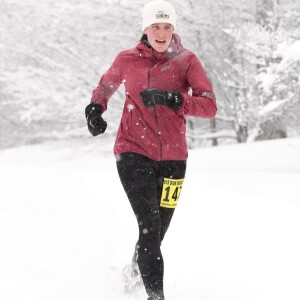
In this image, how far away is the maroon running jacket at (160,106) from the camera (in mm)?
3180

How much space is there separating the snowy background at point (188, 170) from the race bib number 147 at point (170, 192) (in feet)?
1.93

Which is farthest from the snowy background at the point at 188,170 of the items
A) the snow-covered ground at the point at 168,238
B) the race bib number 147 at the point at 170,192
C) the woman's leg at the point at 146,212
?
the race bib number 147 at the point at 170,192

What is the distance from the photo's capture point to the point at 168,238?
5.08m

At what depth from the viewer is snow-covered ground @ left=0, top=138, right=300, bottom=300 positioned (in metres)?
3.59

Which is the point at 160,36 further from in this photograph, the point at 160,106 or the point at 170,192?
the point at 170,192

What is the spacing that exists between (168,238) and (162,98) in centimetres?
235

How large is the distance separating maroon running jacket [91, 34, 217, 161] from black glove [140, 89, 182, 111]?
109 millimetres

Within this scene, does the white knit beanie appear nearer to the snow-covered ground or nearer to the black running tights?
the black running tights

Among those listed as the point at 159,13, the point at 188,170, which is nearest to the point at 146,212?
the point at 159,13

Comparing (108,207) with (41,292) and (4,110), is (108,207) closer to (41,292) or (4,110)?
(41,292)

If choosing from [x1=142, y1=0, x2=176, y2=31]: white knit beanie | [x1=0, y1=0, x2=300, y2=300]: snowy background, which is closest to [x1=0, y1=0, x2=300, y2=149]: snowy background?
[x1=0, y1=0, x2=300, y2=300]: snowy background

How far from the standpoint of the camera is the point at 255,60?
10484 mm

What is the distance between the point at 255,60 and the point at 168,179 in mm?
7662

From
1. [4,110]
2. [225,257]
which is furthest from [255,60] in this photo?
[4,110]
